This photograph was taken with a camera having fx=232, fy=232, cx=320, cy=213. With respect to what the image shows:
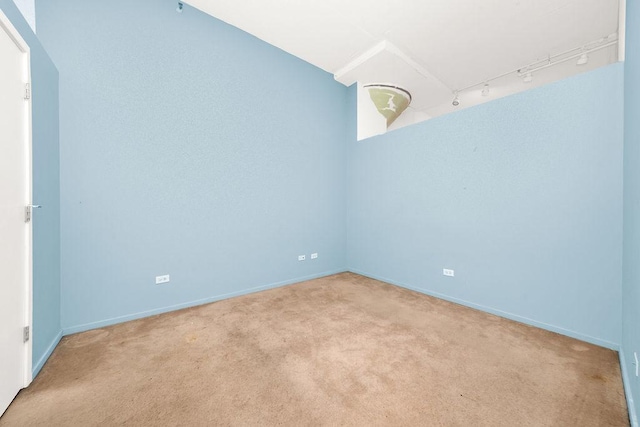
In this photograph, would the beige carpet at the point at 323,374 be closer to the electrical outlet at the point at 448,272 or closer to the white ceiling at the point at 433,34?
the electrical outlet at the point at 448,272

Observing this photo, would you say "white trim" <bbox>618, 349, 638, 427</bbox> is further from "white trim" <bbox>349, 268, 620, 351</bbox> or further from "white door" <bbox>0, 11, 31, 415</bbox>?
"white door" <bbox>0, 11, 31, 415</bbox>

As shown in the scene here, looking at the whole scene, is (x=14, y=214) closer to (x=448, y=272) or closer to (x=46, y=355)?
(x=46, y=355)

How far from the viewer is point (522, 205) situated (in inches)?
93.2

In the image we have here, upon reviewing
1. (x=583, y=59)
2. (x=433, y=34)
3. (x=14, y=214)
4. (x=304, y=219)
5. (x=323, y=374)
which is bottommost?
(x=323, y=374)

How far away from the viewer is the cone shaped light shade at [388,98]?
3998 millimetres

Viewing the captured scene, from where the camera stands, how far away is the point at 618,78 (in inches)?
74.5

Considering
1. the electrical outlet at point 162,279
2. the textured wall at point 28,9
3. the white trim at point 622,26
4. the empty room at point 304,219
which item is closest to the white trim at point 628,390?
the empty room at point 304,219

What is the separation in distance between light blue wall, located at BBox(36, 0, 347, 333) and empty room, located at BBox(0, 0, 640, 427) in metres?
0.02

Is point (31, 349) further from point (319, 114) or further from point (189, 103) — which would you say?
point (319, 114)

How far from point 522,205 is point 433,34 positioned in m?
2.33

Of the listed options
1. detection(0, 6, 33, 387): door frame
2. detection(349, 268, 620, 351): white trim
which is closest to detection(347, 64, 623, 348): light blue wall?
detection(349, 268, 620, 351): white trim

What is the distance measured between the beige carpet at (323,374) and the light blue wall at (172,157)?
0.53m

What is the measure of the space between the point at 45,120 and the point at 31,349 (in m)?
1.66

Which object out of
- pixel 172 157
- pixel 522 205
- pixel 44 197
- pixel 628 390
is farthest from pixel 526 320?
pixel 44 197
